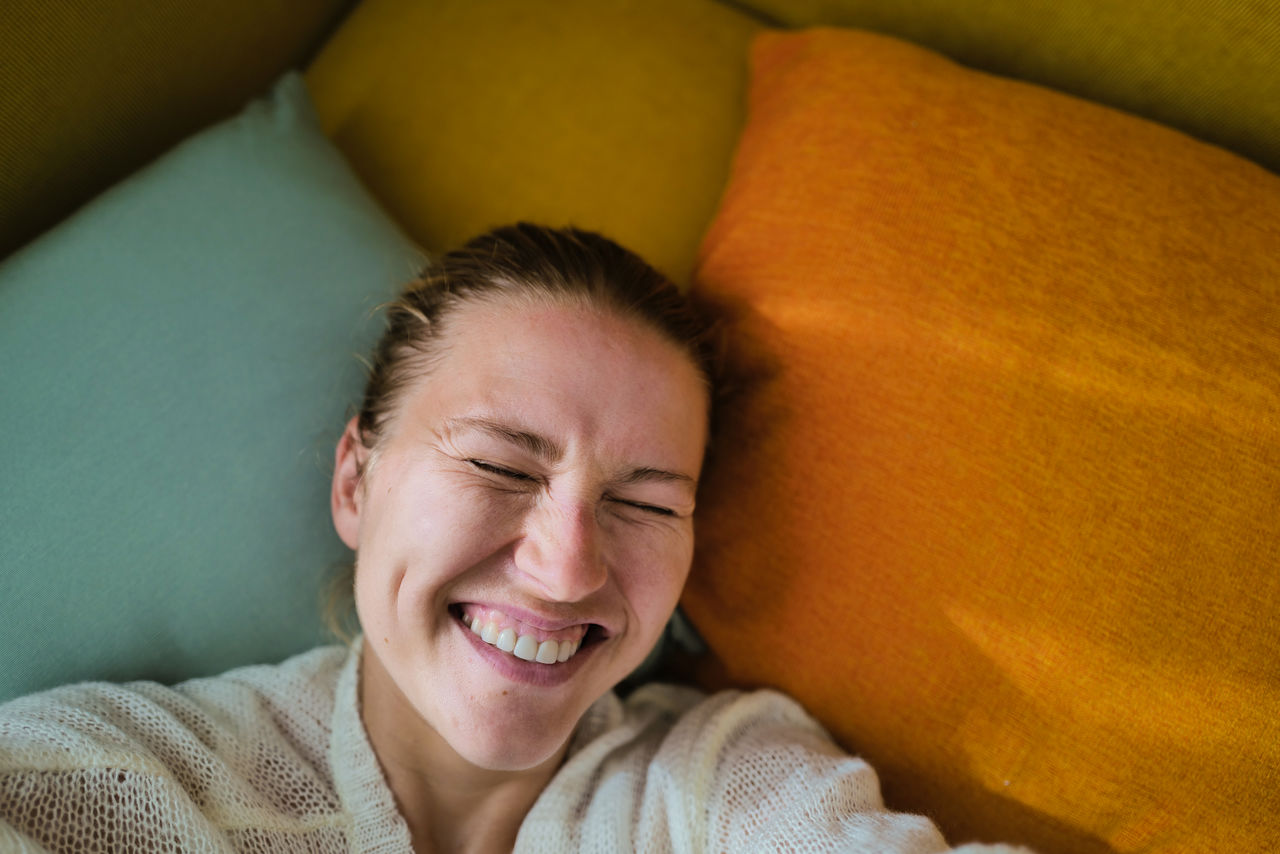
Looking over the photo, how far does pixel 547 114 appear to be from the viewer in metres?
1.50

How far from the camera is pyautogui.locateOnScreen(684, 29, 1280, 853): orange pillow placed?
937 millimetres

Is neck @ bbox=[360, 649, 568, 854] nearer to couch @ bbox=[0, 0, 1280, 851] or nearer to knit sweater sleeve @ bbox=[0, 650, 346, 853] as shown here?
knit sweater sleeve @ bbox=[0, 650, 346, 853]

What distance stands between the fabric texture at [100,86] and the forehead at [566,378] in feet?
2.37

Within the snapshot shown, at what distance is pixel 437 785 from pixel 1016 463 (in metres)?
0.86

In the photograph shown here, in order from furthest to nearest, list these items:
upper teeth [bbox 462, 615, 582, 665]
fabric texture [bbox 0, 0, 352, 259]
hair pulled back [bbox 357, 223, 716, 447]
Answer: fabric texture [bbox 0, 0, 352, 259], hair pulled back [bbox 357, 223, 716, 447], upper teeth [bbox 462, 615, 582, 665]

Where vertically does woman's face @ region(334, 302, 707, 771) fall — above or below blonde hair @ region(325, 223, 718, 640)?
below

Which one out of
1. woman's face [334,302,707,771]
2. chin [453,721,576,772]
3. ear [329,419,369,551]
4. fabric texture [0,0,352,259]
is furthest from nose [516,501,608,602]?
fabric texture [0,0,352,259]

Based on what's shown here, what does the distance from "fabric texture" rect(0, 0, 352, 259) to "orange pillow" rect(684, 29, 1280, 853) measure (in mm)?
979

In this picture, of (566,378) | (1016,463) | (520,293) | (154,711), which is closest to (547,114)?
(520,293)

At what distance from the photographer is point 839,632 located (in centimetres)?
107

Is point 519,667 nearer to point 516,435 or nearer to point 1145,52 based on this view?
point 516,435

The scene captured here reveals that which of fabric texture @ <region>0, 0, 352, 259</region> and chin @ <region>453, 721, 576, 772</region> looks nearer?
chin @ <region>453, 721, 576, 772</region>

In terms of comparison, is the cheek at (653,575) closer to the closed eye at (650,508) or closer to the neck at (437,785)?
the closed eye at (650,508)

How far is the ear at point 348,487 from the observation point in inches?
42.2
